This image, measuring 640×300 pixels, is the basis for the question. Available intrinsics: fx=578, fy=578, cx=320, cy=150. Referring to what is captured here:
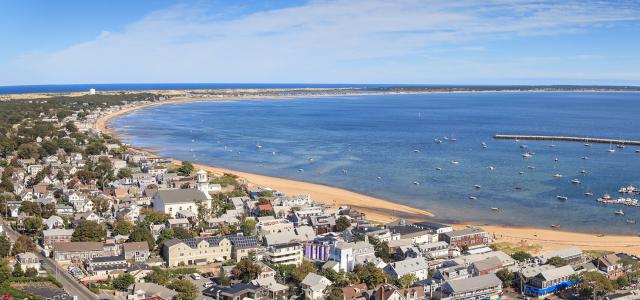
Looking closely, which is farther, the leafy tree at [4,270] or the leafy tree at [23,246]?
the leafy tree at [23,246]

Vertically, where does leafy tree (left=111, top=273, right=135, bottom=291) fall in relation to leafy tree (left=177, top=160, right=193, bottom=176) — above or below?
below

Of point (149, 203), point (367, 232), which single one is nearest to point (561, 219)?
point (367, 232)

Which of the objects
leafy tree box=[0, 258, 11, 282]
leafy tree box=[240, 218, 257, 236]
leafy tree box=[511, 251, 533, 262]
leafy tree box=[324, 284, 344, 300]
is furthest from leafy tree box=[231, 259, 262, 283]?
leafy tree box=[511, 251, 533, 262]

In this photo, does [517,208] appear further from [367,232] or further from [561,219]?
[367,232]

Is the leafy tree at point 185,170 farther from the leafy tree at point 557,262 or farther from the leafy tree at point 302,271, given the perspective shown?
the leafy tree at point 557,262

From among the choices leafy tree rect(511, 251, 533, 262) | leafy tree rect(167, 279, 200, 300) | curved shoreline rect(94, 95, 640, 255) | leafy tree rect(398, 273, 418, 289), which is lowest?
curved shoreline rect(94, 95, 640, 255)

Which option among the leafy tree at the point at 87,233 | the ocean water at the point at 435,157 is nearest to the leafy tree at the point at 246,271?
the leafy tree at the point at 87,233

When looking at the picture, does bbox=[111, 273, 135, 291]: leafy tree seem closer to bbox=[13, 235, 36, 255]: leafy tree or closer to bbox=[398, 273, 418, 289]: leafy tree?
bbox=[13, 235, 36, 255]: leafy tree
